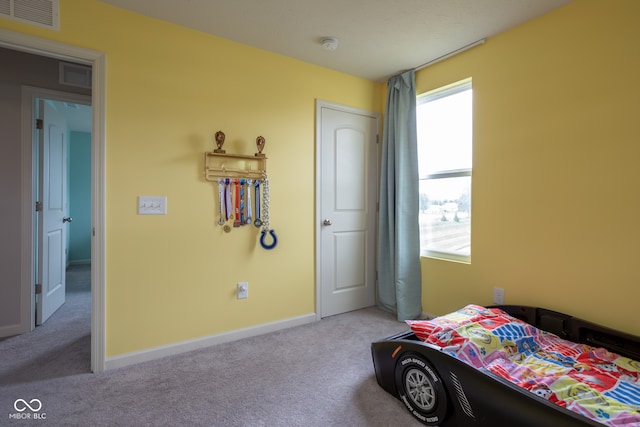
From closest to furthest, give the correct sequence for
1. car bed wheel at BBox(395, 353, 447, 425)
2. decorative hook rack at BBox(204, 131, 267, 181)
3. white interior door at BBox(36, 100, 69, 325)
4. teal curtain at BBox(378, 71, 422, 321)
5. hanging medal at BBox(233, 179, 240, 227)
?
car bed wheel at BBox(395, 353, 447, 425), decorative hook rack at BBox(204, 131, 267, 181), hanging medal at BBox(233, 179, 240, 227), white interior door at BBox(36, 100, 69, 325), teal curtain at BBox(378, 71, 422, 321)

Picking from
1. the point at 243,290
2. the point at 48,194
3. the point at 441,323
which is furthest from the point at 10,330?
the point at 441,323

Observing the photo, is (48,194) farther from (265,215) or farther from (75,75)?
(265,215)

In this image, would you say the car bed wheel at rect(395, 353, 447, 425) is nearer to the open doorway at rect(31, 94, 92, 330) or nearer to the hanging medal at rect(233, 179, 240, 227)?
the hanging medal at rect(233, 179, 240, 227)

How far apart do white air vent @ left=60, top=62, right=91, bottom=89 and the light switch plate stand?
4.88 feet

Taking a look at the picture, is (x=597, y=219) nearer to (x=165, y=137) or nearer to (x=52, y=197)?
(x=165, y=137)

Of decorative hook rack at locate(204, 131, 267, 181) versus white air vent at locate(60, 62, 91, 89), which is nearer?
decorative hook rack at locate(204, 131, 267, 181)

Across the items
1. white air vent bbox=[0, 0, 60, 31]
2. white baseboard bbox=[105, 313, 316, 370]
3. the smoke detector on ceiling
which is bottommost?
white baseboard bbox=[105, 313, 316, 370]

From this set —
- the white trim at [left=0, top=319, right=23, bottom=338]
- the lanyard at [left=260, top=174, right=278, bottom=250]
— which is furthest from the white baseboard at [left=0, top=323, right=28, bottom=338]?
the lanyard at [left=260, top=174, right=278, bottom=250]

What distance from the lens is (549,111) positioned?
2064mm

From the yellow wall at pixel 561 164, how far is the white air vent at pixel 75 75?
327cm

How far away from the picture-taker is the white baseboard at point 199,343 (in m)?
Answer: 2.05

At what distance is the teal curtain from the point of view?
114 inches

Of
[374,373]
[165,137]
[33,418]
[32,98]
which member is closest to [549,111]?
[374,373]

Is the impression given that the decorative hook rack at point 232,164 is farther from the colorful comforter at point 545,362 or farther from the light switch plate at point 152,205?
the colorful comforter at point 545,362
